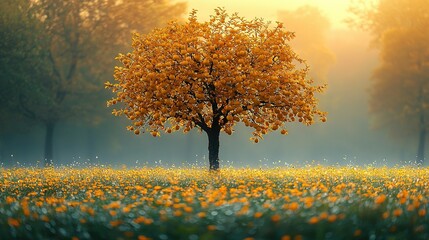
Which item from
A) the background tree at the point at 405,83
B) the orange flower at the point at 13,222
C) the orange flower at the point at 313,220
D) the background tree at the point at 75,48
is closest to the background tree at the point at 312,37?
the background tree at the point at 405,83

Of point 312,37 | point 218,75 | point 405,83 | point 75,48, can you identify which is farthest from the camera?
point 312,37

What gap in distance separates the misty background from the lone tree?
102 feet

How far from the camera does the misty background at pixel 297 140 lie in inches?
2249

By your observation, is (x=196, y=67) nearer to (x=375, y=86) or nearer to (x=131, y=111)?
(x=131, y=111)

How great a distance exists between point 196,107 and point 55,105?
21.2 meters

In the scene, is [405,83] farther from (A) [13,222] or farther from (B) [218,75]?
(A) [13,222]

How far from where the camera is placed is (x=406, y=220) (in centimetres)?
1074

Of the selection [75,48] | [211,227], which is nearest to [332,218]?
[211,227]

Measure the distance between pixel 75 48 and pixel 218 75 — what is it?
82.7ft

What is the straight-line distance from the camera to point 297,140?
6856cm

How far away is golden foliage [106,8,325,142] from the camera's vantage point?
69.5 ft

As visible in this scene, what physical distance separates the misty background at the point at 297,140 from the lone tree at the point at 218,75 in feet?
102

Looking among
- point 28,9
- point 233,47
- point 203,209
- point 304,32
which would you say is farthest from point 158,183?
point 304,32

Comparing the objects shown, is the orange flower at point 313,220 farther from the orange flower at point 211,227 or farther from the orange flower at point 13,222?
the orange flower at point 13,222
